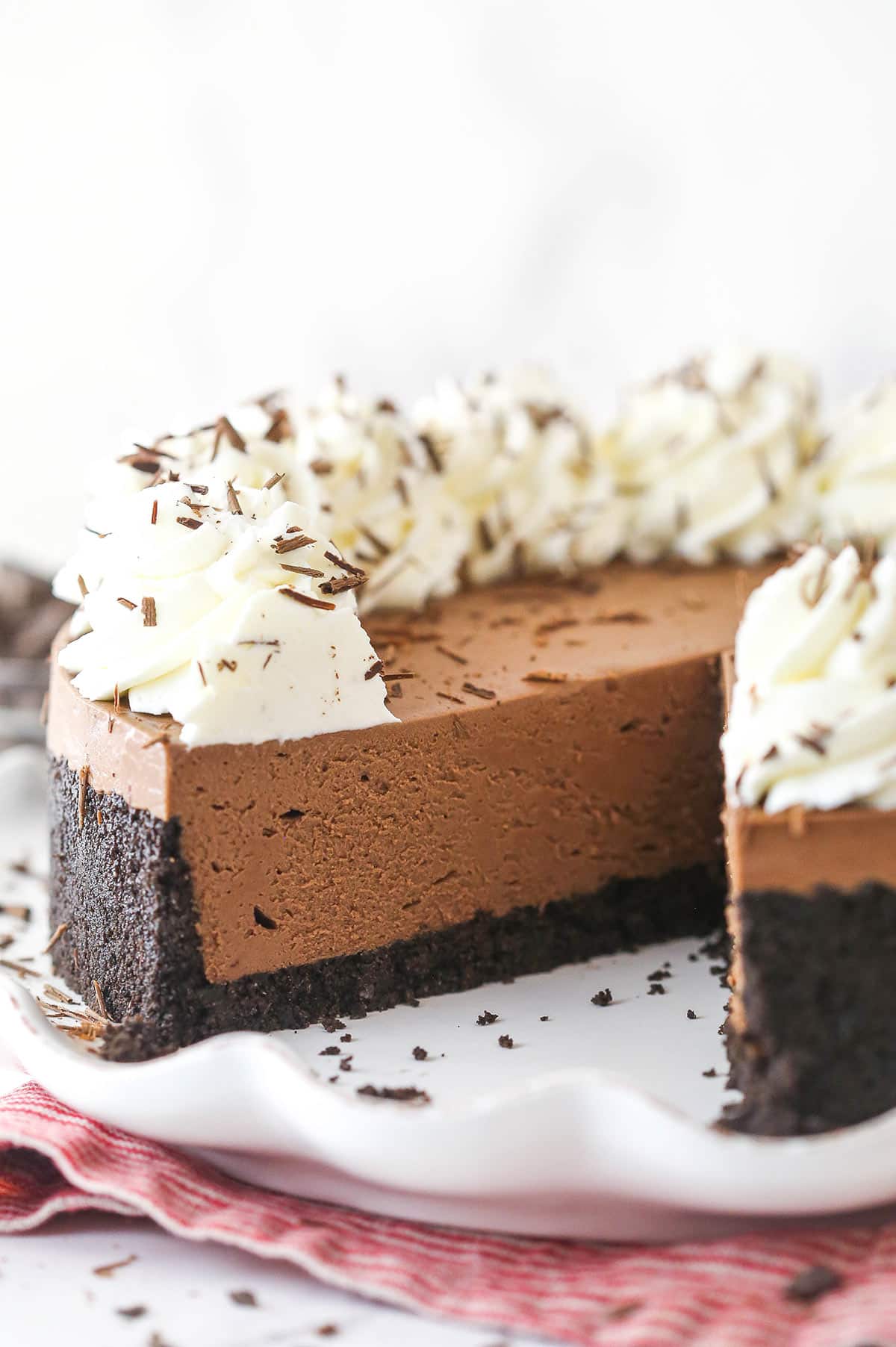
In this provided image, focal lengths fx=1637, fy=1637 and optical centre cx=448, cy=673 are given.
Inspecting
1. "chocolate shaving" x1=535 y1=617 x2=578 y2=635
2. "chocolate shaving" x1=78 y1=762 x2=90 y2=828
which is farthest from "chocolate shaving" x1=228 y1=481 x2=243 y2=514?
"chocolate shaving" x1=535 y1=617 x2=578 y2=635

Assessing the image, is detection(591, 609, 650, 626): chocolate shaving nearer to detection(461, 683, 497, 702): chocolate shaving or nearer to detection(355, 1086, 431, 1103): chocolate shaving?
detection(461, 683, 497, 702): chocolate shaving

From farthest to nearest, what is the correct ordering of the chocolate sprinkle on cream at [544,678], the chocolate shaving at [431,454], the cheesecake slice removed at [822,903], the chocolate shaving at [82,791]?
the chocolate shaving at [431,454], the chocolate sprinkle on cream at [544,678], the chocolate shaving at [82,791], the cheesecake slice removed at [822,903]

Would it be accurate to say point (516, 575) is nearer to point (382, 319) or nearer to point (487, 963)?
point (487, 963)

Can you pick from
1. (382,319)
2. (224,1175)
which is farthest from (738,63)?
(224,1175)

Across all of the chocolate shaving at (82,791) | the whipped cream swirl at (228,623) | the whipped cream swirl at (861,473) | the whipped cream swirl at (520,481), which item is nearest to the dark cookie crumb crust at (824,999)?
the whipped cream swirl at (228,623)

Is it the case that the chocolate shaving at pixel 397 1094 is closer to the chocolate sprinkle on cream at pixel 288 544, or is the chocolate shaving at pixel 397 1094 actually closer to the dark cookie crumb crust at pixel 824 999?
the dark cookie crumb crust at pixel 824 999

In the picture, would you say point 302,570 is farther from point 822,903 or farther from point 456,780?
point 822,903
